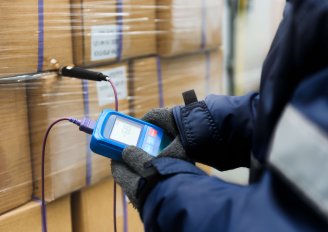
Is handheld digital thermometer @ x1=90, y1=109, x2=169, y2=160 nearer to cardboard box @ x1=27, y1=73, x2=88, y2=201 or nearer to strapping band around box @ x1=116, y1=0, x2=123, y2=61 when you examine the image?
cardboard box @ x1=27, y1=73, x2=88, y2=201

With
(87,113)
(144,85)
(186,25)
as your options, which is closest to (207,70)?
(186,25)

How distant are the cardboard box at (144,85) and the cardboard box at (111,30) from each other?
0.03 meters

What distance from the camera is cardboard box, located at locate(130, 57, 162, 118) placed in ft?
4.15

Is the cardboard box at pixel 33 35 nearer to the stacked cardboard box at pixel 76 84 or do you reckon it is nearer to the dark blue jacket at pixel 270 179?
the stacked cardboard box at pixel 76 84

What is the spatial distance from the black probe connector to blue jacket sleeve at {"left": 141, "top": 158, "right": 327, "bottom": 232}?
14.1 inches

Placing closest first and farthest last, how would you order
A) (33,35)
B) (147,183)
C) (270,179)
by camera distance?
(270,179) → (147,183) → (33,35)

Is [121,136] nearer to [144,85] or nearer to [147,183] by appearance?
[147,183]

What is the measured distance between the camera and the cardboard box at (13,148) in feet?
3.11

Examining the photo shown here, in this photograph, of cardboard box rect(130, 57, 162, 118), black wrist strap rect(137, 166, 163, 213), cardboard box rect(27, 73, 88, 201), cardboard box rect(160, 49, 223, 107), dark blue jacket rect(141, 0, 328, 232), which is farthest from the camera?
cardboard box rect(160, 49, 223, 107)

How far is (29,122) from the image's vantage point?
3.36ft

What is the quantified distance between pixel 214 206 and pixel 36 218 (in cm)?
60

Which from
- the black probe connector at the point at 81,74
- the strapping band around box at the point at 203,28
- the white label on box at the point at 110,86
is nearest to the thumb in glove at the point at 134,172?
the black probe connector at the point at 81,74

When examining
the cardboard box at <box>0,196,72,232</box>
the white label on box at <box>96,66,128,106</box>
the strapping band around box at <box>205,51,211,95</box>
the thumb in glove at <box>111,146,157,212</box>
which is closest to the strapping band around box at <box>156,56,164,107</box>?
the white label on box at <box>96,66,128,106</box>

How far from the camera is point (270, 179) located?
54 cm
